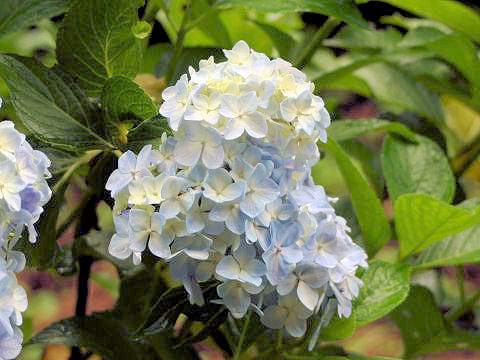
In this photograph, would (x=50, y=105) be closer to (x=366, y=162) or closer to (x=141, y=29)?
(x=141, y=29)

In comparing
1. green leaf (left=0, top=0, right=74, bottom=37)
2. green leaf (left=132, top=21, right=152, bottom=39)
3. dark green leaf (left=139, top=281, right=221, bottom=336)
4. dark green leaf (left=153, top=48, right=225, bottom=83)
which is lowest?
dark green leaf (left=139, top=281, right=221, bottom=336)

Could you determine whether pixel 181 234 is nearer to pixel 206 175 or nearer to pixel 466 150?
pixel 206 175

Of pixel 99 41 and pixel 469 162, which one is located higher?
pixel 99 41

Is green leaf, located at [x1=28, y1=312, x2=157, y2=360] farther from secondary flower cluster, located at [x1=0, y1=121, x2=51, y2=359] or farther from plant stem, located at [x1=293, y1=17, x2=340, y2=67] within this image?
plant stem, located at [x1=293, y1=17, x2=340, y2=67]

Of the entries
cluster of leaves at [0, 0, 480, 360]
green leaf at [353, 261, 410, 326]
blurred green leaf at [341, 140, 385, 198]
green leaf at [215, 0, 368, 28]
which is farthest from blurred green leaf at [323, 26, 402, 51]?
green leaf at [353, 261, 410, 326]

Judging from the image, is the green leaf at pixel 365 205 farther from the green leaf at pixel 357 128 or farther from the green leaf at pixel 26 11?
the green leaf at pixel 26 11

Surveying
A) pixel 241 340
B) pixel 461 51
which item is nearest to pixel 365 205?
pixel 241 340
